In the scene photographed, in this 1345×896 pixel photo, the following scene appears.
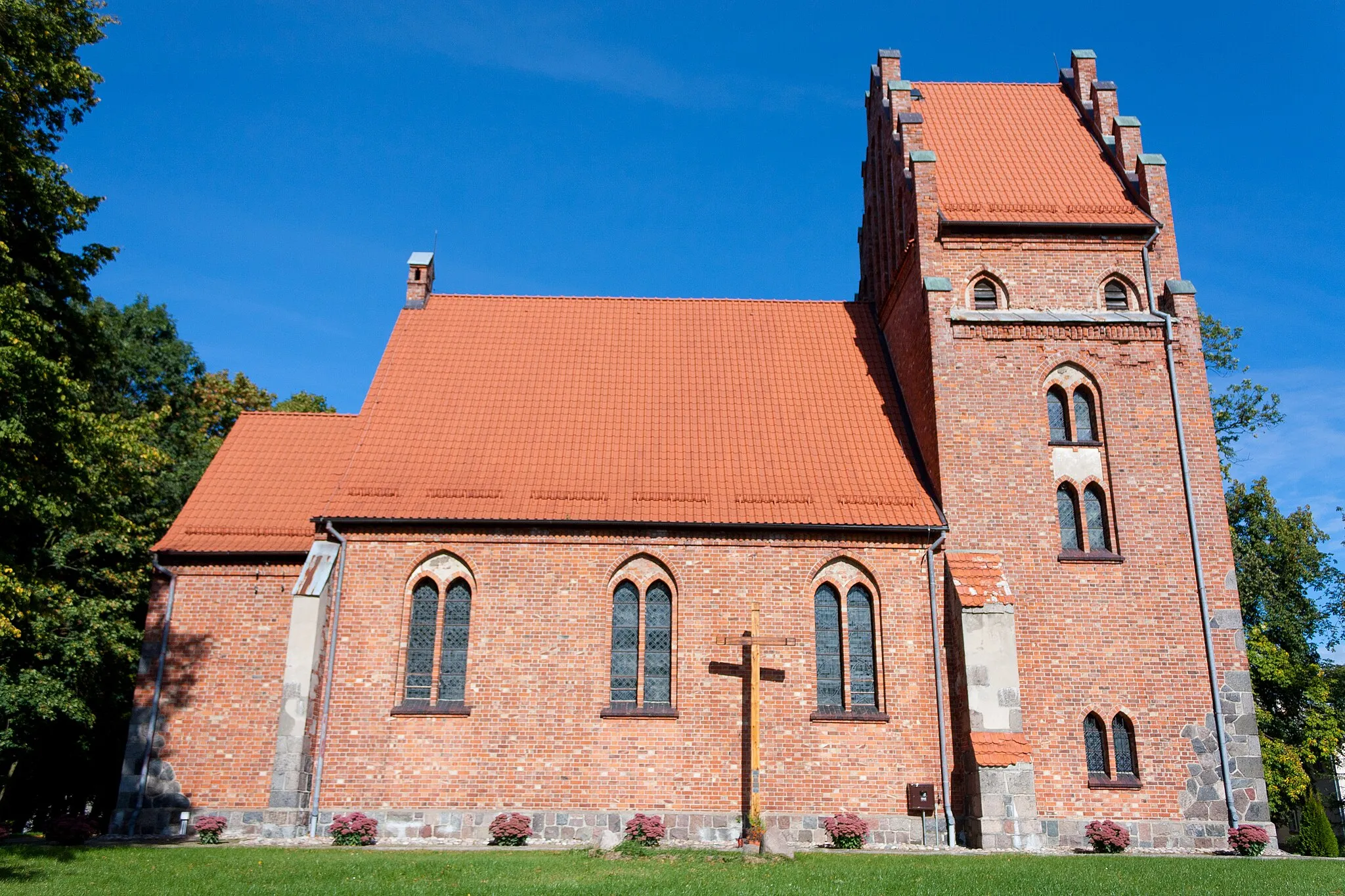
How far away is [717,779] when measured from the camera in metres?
15.9

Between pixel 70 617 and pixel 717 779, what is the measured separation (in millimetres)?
14318

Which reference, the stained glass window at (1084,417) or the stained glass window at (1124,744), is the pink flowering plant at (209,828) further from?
the stained glass window at (1084,417)

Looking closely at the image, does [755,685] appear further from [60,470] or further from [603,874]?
[60,470]

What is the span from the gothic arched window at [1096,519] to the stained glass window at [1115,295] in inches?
148

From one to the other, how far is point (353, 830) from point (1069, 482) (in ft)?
42.9

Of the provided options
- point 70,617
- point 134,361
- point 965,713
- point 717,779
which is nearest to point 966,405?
point 965,713

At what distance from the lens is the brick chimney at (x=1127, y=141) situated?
20.3 metres

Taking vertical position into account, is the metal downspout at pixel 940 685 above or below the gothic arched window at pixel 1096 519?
below

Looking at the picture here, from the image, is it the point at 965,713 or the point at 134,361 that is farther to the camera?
the point at 134,361

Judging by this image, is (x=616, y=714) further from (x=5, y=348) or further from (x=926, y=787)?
(x=5, y=348)

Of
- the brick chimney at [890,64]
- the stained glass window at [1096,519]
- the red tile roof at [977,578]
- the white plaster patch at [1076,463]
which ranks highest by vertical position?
the brick chimney at [890,64]

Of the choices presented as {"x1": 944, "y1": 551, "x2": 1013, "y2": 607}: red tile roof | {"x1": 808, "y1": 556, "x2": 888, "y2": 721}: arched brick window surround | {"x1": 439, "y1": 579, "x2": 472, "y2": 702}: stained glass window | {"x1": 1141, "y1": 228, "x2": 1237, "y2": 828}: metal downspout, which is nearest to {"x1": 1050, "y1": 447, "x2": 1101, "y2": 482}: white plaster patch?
{"x1": 1141, "y1": 228, "x2": 1237, "y2": 828}: metal downspout

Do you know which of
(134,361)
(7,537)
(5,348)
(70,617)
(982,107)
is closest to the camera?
(5,348)

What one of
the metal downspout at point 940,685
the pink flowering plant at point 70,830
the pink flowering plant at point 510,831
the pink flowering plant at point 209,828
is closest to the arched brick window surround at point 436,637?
the pink flowering plant at point 510,831
